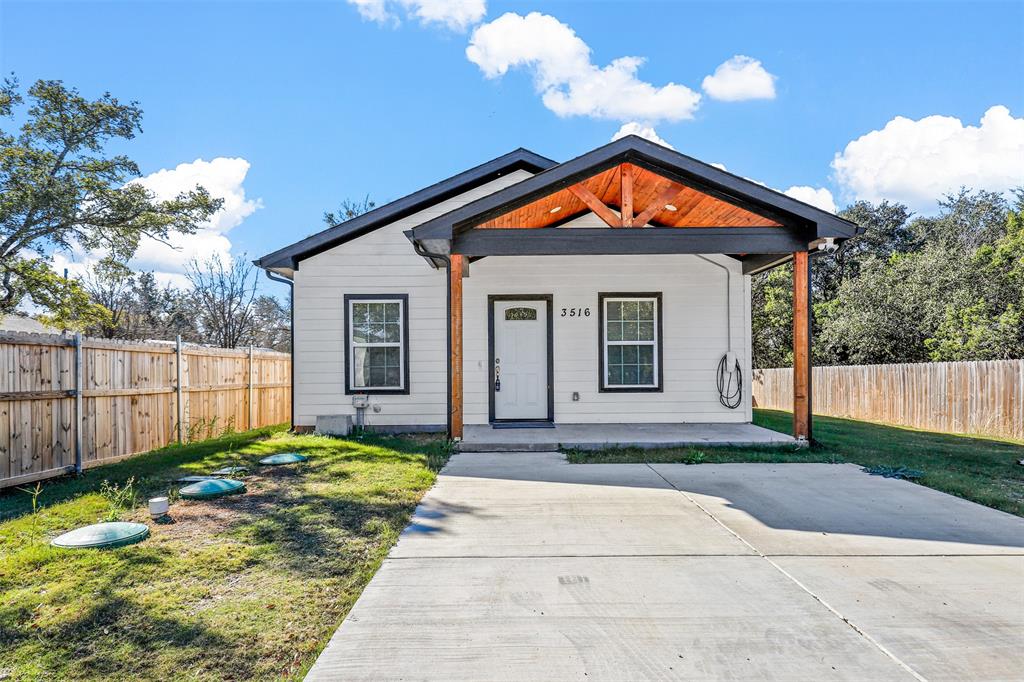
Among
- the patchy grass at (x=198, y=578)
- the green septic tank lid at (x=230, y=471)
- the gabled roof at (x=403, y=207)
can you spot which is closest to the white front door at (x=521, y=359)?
the gabled roof at (x=403, y=207)

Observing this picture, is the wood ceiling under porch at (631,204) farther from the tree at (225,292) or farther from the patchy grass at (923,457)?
A: the tree at (225,292)

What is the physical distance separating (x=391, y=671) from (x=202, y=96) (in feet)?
51.6

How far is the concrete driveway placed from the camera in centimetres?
239

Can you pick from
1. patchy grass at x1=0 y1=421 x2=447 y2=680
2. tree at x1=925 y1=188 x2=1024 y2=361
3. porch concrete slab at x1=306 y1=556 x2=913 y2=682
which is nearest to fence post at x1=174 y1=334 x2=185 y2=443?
patchy grass at x1=0 y1=421 x2=447 y2=680

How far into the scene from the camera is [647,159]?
736 centimetres

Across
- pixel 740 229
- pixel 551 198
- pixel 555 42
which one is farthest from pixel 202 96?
pixel 740 229

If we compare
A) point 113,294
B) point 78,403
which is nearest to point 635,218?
point 78,403

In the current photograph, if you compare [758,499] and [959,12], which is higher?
[959,12]

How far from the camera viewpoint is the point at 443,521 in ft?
14.5

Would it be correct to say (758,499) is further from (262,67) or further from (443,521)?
(262,67)

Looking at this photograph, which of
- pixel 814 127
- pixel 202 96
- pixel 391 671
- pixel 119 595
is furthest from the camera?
pixel 814 127

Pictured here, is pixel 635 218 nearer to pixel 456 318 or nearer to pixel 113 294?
pixel 456 318

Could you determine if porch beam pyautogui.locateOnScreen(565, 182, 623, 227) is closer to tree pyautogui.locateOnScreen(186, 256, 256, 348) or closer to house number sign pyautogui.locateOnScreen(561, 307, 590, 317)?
house number sign pyautogui.locateOnScreen(561, 307, 590, 317)

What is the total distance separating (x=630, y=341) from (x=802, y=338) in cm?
282
